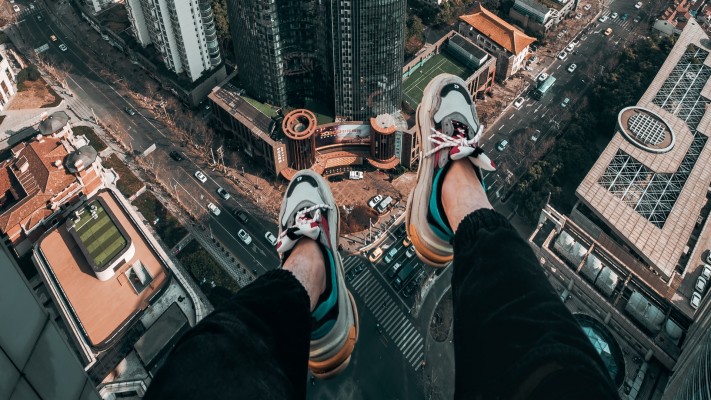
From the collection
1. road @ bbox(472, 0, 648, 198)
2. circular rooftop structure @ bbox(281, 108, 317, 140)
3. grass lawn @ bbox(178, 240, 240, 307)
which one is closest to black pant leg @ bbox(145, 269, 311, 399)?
grass lawn @ bbox(178, 240, 240, 307)

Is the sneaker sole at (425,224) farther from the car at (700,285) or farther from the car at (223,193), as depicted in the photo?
the car at (223,193)

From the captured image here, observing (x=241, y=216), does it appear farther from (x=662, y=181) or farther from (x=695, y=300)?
(x=695, y=300)

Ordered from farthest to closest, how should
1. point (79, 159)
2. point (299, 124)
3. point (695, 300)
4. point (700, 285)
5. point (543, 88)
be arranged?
point (543, 88) < point (299, 124) < point (79, 159) < point (700, 285) < point (695, 300)

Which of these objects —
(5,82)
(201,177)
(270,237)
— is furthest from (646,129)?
(5,82)

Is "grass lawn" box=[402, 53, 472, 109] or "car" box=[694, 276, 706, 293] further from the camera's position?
"grass lawn" box=[402, 53, 472, 109]

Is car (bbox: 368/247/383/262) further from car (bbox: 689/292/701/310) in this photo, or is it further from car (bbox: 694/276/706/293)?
car (bbox: 694/276/706/293)

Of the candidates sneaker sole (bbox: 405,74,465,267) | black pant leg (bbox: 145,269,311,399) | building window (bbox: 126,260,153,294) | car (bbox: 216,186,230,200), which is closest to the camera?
black pant leg (bbox: 145,269,311,399)
